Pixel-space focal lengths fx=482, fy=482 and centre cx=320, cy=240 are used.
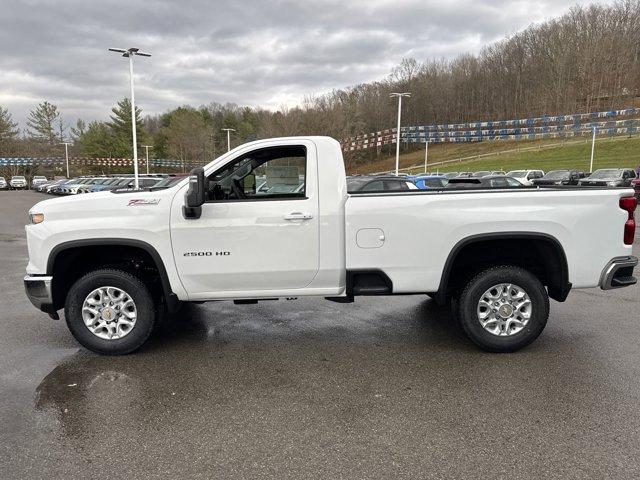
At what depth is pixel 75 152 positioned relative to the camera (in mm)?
83625

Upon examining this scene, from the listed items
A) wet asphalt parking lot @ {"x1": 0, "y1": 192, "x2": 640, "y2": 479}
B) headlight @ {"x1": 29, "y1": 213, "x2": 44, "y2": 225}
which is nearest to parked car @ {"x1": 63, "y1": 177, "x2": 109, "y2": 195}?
wet asphalt parking lot @ {"x1": 0, "y1": 192, "x2": 640, "y2": 479}

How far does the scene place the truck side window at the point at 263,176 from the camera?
179 inches

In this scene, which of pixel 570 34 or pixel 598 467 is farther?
pixel 570 34

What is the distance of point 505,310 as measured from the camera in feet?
15.0

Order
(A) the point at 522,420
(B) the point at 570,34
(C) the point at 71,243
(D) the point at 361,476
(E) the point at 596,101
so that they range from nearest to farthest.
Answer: (D) the point at 361,476 → (A) the point at 522,420 → (C) the point at 71,243 → (E) the point at 596,101 → (B) the point at 570,34

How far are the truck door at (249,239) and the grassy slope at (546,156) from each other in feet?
161

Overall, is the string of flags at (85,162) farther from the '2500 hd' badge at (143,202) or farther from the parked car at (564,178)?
the '2500 hd' badge at (143,202)

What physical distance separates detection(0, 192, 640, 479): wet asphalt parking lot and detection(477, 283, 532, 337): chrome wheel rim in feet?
0.86

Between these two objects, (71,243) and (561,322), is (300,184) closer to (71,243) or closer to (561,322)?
(71,243)

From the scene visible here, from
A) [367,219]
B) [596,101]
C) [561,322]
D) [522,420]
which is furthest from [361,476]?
[596,101]

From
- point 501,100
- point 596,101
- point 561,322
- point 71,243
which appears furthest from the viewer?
point 501,100

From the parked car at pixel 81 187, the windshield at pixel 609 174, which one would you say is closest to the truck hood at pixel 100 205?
the windshield at pixel 609 174

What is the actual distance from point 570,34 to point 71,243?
94719 millimetres

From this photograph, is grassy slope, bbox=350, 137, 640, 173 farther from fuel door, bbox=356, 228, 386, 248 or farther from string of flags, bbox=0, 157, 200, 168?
fuel door, bbox=356, 228, 386, 248
